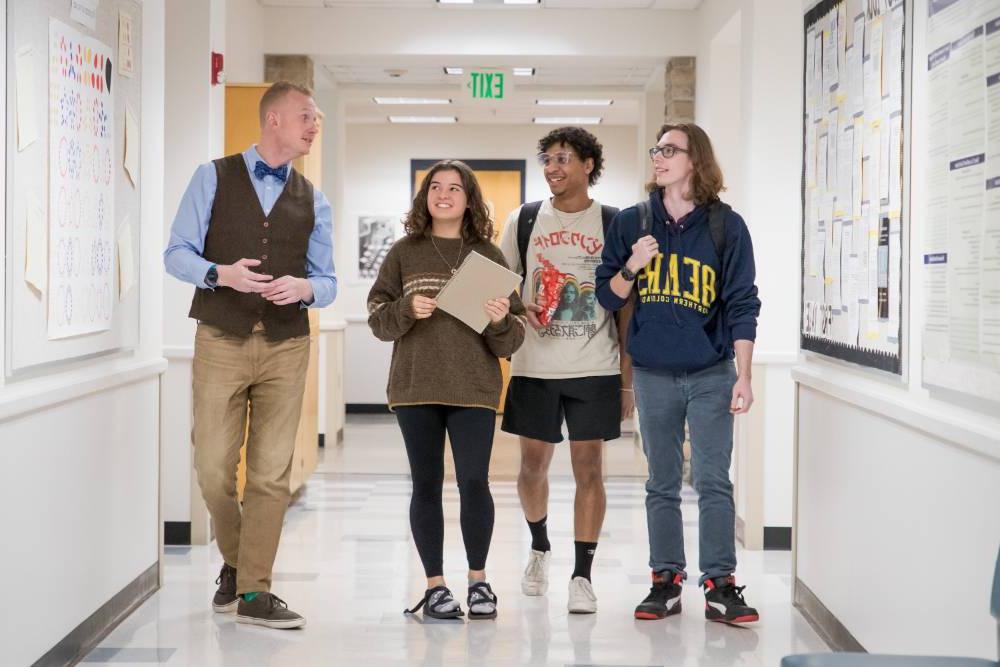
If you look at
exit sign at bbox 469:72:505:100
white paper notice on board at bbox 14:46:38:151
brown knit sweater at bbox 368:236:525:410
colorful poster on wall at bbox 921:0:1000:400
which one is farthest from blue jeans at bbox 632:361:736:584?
exit sign at bbox 469:72:505:100

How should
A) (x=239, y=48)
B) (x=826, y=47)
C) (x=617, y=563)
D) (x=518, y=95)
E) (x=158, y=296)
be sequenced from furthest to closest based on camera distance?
(x=518, y=95) → (x=239, y=48) → (x=617, y=563) → (x=158, y=296) → (x=826, y=47)

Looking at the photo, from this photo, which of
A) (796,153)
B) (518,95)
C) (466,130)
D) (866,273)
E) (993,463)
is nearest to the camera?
(993,463)

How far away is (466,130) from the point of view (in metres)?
11.9

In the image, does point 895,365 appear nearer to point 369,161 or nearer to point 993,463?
point 993,463

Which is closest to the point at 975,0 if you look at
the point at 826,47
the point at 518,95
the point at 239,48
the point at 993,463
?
the point at 993,463

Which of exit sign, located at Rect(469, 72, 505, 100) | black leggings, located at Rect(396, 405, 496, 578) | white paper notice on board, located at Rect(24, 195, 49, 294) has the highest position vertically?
exit sign, located at Rect(469, 72, 505, 100)

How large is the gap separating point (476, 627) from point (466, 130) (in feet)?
28.3

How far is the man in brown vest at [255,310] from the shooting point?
12.0 feet

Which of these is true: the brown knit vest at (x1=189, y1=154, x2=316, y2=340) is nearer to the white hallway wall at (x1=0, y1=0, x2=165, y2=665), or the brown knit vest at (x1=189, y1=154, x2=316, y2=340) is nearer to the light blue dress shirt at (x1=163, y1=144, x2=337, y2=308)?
the light blue dress shirt at (x1=163, y1=144, x2=337, y2=308)

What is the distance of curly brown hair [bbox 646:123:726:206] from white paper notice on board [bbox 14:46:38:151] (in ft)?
6.37

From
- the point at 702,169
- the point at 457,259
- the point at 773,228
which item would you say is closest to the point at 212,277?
the point at 457,259

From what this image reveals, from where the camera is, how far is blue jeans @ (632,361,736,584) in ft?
12.3

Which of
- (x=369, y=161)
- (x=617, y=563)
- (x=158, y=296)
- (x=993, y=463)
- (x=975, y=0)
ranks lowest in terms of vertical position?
(x=617, y=563)

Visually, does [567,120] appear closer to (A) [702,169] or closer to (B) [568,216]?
(B) [568,216]
